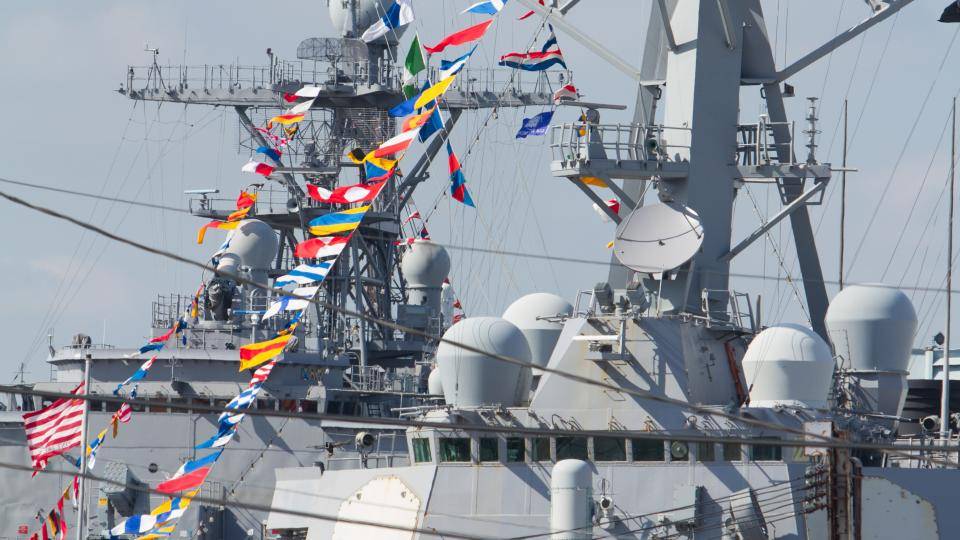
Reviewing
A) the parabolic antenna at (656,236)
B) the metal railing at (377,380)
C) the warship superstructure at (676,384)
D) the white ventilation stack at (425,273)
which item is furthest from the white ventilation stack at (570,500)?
the white ventilation stack at (425,273)

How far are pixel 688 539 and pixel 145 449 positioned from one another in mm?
15686

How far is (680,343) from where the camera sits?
20.0 m

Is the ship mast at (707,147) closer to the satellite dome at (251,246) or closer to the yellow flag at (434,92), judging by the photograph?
the yellow flag at (434,92)

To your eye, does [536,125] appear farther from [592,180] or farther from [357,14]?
[357,14]

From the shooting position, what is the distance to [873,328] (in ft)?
74.3

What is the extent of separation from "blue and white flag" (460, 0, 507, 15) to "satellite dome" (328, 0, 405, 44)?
17.5 meters

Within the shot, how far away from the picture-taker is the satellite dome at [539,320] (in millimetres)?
23219

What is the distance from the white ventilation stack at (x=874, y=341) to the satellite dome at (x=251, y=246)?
14.9 meters

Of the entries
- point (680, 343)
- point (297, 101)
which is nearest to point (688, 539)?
point (680, 343)

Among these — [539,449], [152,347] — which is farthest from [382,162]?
[152,347]

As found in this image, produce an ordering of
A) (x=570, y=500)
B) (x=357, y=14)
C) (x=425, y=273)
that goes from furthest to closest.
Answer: (x=357, y=14)
(x=425, y=273)
(x=570, y=500)

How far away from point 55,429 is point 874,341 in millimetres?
12149

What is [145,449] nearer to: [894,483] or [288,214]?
[288,214]

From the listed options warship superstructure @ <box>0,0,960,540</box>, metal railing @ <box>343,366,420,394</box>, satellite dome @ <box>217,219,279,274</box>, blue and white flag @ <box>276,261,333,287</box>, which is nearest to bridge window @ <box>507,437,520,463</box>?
warship superstructure @ <box>0,0,960,540</box>
